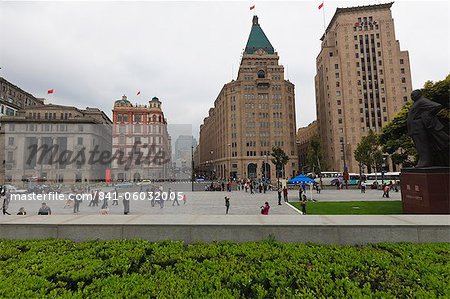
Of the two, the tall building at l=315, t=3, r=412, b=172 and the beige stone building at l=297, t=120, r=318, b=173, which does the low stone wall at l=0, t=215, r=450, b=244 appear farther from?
the beige stone building at l=297, t=120, r=318, b=173

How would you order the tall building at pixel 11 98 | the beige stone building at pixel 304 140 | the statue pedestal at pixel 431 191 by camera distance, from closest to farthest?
the statue pedestal at pixel 431 191, the tall building at pixel 11 98, the beige stone building at pixel 304 140

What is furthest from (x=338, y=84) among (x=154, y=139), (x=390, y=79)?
(x=154, y=139)

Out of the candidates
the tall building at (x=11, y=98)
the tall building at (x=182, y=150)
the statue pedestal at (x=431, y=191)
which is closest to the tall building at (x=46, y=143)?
the tall building at (x=11, y=98)

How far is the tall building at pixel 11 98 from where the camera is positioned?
6675cm

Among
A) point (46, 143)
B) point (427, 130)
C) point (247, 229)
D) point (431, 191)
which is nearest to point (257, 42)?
point (46, 143)

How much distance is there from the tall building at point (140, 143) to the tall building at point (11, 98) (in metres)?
29.1

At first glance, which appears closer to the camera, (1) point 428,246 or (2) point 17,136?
(1) point 428,246

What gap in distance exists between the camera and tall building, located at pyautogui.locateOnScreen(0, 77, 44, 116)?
66750mm

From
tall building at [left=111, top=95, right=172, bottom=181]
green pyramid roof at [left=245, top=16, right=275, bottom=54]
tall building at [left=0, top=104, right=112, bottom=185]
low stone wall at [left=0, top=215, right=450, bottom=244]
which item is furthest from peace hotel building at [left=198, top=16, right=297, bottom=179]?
low stone wall at [left=0, top=215, right=450, bottom=244]

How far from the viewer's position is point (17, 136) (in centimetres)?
6069

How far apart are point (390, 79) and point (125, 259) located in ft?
329

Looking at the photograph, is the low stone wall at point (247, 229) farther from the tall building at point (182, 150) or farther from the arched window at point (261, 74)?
the arched window at point (261, 74)

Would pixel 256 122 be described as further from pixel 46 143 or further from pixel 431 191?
pixel 431 191

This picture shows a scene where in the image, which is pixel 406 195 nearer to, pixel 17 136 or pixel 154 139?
pixel 154 139
